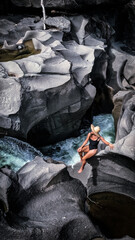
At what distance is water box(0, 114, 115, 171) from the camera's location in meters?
6.02

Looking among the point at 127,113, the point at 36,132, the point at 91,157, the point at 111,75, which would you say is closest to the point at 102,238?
the point at 91,157

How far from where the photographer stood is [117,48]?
9.66 metres

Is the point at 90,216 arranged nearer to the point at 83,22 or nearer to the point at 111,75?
the point at 111,75

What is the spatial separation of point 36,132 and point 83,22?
4.96m

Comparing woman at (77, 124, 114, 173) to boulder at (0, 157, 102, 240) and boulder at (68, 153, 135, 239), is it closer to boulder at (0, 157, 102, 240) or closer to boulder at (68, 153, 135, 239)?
boulder at (68, 153, 135, 239)

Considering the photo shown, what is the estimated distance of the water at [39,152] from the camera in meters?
6.02

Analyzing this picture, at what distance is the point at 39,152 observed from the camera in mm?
6215

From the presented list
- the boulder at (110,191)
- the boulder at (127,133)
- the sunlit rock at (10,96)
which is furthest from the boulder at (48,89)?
the boulder at (110,191)

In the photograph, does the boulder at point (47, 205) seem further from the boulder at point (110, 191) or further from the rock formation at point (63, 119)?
the boulder at point (110, 191)

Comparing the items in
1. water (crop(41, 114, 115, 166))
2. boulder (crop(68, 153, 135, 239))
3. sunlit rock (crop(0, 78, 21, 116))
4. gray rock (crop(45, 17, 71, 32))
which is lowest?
water (crop(41, 114, 115, 166))

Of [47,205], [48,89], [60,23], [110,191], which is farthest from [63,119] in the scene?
[60,23]

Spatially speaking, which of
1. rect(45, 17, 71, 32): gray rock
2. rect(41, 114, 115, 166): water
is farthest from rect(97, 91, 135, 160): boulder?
rect(45, 17, 71, 32): gray rock

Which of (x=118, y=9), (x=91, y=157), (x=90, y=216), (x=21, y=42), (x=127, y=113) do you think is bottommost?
(x=90, y=216)

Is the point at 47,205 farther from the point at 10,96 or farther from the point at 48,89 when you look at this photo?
the point at 48,89
